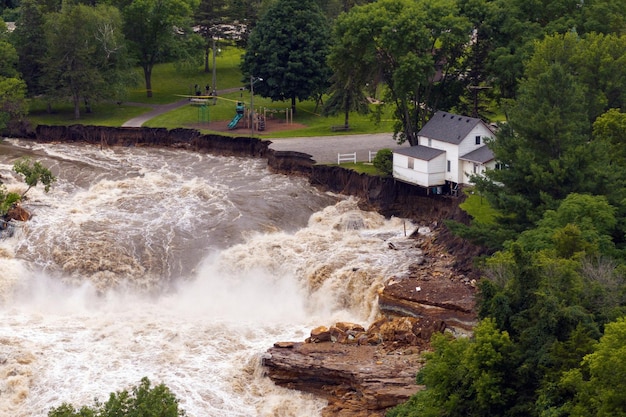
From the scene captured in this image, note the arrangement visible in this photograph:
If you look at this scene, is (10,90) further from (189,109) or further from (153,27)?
(153,27)

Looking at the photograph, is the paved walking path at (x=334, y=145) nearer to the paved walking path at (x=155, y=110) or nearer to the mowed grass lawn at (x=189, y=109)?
the mowed grass lawn at (x=189, y=109)

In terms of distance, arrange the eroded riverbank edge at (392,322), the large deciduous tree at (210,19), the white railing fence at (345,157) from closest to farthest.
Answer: the eroded riverbank edge at (392,322) < the white railing fence at (345,157) < the large deciduous tree at (210,19)

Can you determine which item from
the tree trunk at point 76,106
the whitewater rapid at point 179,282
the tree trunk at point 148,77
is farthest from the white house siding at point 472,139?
the tree trunk at point 148,77

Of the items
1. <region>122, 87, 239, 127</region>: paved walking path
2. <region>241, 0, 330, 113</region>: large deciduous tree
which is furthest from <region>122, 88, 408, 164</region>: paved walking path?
<region>122, 87, 239, 127</region>: paved walking path

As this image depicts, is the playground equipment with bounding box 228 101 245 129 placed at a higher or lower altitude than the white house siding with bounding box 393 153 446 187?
higher

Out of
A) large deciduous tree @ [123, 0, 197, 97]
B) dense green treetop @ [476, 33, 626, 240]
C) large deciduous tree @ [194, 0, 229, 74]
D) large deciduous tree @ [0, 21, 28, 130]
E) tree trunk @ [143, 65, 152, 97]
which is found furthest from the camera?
large deciduous tree @ [194, 0, 229, 74]

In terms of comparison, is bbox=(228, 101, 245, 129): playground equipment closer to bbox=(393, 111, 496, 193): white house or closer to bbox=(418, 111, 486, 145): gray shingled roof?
bbox=(418, 111, 486, 145): gray shingled roof

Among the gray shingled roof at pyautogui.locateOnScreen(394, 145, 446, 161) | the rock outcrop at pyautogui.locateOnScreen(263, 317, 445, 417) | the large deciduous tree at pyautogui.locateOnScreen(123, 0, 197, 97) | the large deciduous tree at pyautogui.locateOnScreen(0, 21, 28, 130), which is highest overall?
the large deciduous tree at pyautogui.locateOnScreen(123, 0, 197, 97)

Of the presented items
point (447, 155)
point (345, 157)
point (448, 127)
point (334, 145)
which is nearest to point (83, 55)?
point (334, 145)
